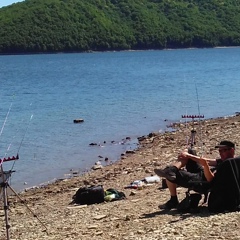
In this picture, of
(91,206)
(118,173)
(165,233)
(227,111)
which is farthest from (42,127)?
(165,233)

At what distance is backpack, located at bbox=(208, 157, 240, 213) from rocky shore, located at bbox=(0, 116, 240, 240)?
0.68 ft

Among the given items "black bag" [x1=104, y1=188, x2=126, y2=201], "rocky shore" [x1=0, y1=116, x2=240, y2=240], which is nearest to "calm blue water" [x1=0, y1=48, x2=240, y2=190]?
"rocky shore" [x1=0, y1=116, x2=240, y2=240]

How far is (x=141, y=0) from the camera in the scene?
626ft

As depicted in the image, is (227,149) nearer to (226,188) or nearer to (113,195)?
(226,188)

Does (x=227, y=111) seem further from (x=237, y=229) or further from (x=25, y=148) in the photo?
(x=237, y=229)

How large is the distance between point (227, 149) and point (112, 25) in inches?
6460

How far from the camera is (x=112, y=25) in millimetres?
169875

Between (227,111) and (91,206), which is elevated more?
(91,206)

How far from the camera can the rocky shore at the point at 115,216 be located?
752cm

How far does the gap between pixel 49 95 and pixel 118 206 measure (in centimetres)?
3528

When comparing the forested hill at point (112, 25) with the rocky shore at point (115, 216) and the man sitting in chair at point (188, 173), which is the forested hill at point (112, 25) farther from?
the man sitting in chair at point (188, 173)

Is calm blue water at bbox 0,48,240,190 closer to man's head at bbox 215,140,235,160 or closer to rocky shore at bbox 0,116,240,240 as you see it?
rocky shore at bbox 0,116,240,240

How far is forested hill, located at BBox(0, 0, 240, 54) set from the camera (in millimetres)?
159500

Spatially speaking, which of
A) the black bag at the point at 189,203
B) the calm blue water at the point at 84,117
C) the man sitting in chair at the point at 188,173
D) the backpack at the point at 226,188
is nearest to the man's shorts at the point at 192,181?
the man sitting in chair at the point at 188,173
